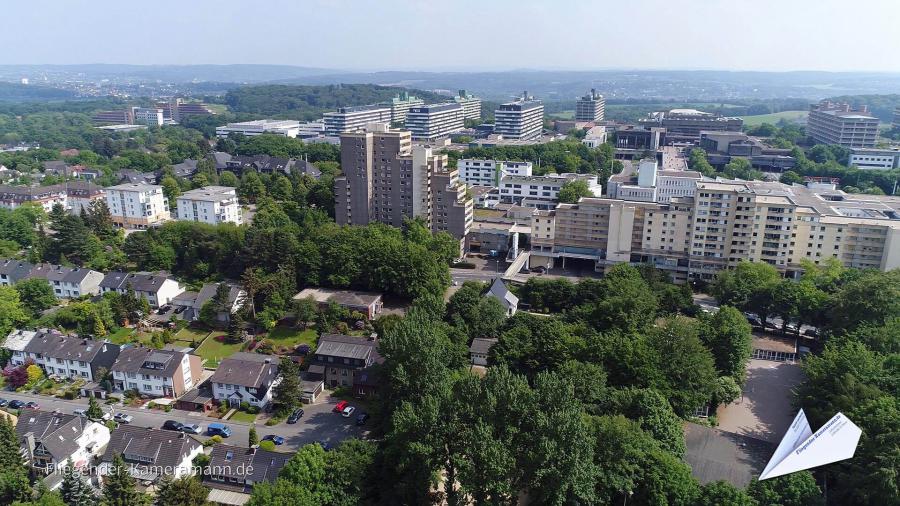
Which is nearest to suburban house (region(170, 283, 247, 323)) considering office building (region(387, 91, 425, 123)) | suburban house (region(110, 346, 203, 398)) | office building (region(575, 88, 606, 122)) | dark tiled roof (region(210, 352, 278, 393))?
suburban house (region(110, 346, 203, 398))

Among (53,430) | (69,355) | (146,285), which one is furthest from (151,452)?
(146,285)

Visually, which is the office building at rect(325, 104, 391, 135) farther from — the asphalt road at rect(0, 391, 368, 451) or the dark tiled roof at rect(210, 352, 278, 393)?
the asphalt road at rect(0, 391, 368, 451)

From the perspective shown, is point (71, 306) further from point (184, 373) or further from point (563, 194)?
point (563, 194)

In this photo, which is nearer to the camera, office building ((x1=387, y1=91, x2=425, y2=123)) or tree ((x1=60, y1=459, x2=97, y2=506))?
tree ((x1=60, y1=459, x2=97, y2=506))

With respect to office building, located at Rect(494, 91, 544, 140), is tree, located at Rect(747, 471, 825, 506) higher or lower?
lower

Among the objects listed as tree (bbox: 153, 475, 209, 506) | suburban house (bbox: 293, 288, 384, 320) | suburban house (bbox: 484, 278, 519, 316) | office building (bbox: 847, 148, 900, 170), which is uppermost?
office building (bbox: 847, 148, 900, 170)

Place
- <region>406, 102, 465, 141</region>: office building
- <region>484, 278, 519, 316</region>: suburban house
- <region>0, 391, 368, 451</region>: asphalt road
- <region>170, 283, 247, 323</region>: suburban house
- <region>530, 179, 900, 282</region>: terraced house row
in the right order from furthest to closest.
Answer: <region>406, 102, 465, 141</region>: office building
<region>530, 179, 900, 282</region>: terraced house row
<region>170, 283, 247, 323</region>: suburban house
<region>484, 278, 519, 316</region>: suburban house
<region>0, 391, 368, 451</region>: asphalt road

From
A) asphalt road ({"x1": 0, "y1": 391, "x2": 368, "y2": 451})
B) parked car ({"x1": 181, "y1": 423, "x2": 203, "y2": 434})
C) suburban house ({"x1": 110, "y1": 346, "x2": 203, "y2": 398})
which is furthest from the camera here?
suburban house ({"x1": 110, "y1": 346, "x2": 203, "y2": 398})
